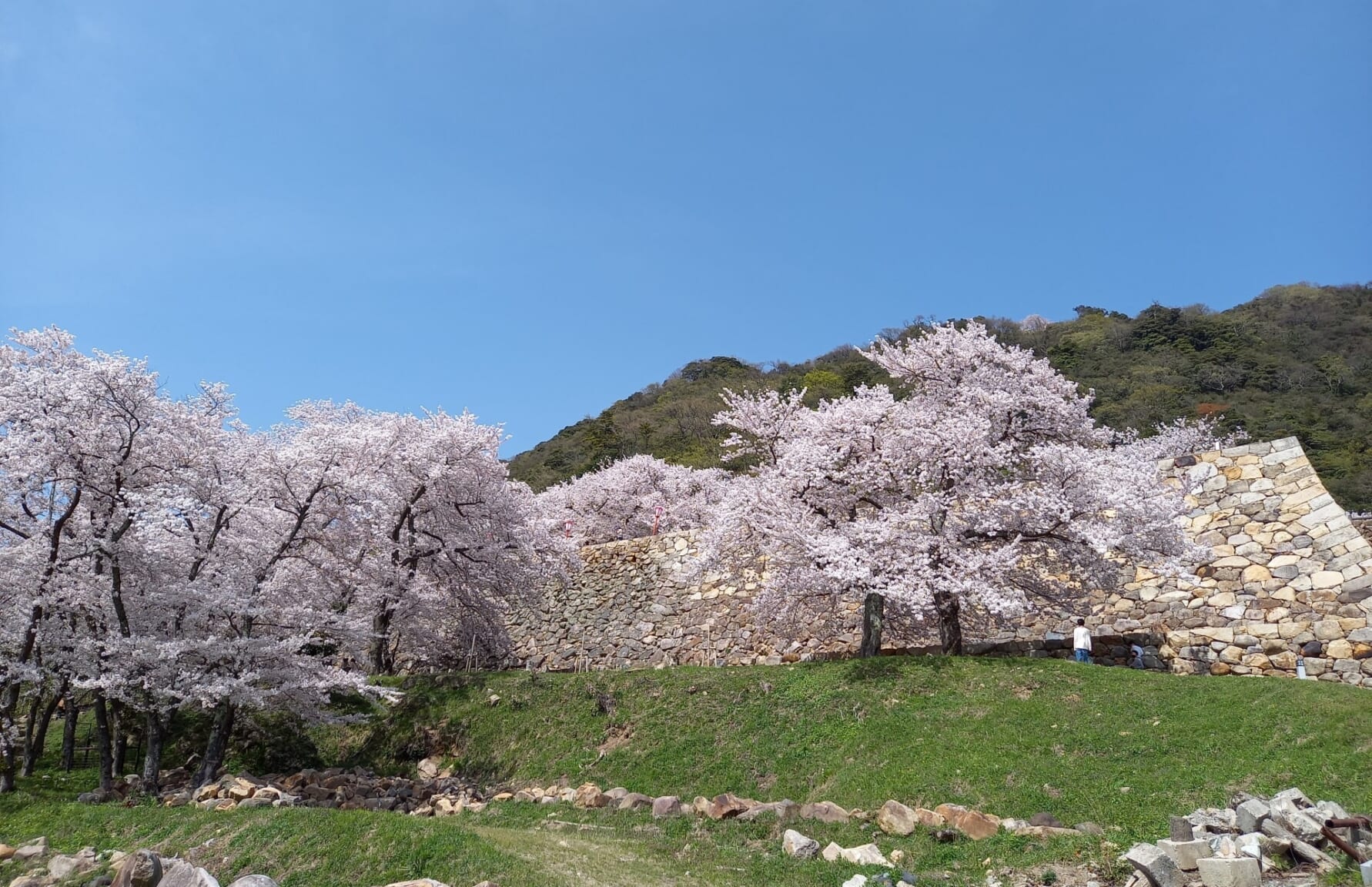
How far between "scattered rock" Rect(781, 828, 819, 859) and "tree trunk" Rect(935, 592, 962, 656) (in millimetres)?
8155

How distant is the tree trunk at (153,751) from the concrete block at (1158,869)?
13.6 metres

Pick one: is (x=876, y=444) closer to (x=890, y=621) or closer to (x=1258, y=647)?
(x=890, y=621)

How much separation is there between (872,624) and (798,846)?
8270mm

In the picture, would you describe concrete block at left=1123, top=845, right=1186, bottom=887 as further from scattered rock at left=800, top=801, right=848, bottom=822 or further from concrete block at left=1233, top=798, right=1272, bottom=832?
scattered rock at left=800, top=801, right=848, bottom=822

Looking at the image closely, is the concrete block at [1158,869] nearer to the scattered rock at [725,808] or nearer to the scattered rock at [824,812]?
the scattered rock at [824,812]

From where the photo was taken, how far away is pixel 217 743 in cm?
1348

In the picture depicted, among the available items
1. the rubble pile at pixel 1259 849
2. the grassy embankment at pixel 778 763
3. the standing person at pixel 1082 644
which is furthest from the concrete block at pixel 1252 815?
the standing person at pixel 1082 644

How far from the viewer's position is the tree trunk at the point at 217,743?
520 inches

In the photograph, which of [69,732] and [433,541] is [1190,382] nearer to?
[433,541]

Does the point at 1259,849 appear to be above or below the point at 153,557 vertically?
below

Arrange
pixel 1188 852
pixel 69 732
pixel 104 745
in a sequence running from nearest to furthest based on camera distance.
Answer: pixel 1188 852 → pixel 104 745 → pixel 69 732

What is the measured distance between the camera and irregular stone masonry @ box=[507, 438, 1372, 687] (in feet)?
53.9

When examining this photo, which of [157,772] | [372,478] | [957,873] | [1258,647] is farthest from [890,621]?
[157,772]

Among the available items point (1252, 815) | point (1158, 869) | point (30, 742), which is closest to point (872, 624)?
point (1252, 815)
